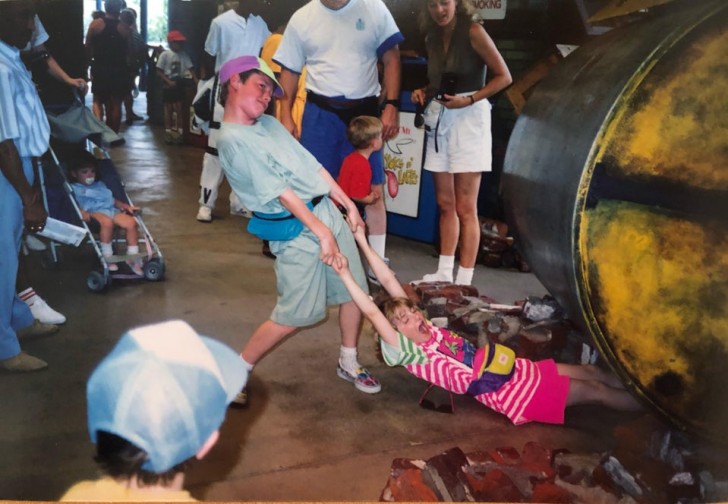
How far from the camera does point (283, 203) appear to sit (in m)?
1.74

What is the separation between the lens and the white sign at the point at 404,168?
189cm

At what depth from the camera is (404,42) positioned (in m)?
1.70

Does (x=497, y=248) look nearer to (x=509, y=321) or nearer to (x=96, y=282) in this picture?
(x=509, y=321)

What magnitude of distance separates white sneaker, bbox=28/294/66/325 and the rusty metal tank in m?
1.25

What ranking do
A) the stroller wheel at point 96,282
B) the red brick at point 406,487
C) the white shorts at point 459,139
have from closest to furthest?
1. the red brick at point 406,487
2. the stroller wheel at point 96,282
3. the white shorts at point 459,139

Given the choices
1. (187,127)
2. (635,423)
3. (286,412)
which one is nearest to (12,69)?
(187,127)

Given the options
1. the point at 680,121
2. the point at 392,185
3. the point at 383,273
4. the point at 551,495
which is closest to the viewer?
the point at 680,121

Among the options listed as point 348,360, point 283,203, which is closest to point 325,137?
point 283,203

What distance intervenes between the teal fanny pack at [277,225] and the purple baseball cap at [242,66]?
341 millimetres

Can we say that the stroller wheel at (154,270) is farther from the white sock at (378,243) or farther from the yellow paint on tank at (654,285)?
the yellow paint on tank at (654,285)

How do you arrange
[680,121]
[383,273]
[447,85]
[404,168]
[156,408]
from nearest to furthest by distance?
[156,408] < [680,121] < [447,85] < [383,273] < [404,168]

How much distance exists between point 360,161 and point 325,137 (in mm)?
117

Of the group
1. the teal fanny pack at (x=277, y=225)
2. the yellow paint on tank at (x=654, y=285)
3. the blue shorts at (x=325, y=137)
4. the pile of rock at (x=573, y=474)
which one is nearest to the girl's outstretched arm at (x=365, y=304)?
the teal fanny pack at (x=277, y=225)

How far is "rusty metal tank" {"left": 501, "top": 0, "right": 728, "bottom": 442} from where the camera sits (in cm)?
158
